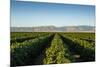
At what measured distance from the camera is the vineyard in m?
1.85

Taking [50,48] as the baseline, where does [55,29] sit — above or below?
above

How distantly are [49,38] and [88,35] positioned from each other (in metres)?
→ 0.41

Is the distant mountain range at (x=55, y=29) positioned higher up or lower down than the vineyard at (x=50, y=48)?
higher up

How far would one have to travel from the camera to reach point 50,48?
1.95 metres

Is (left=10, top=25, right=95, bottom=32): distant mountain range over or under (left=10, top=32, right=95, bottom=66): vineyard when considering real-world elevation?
over

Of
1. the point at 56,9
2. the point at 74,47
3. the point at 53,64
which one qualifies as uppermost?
the point at 56,9

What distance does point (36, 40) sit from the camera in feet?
6.28

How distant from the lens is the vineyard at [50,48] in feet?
6.07
